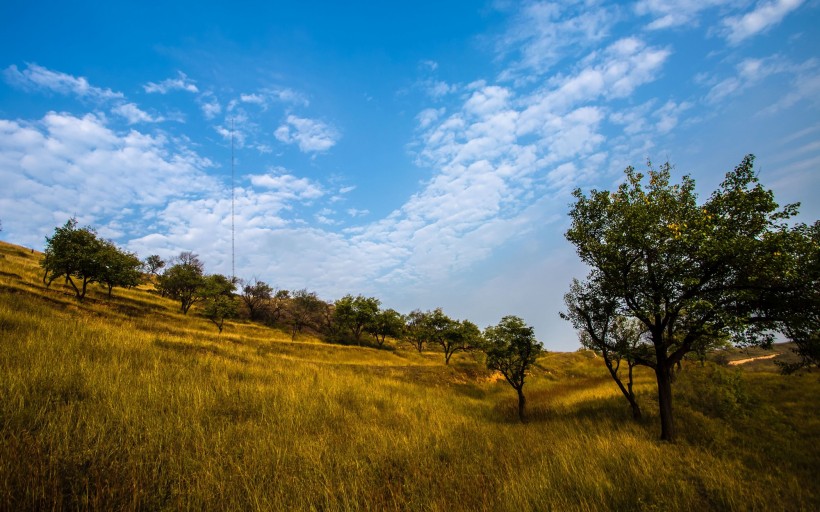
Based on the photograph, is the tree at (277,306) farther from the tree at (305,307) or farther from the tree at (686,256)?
the tree at (686,256)

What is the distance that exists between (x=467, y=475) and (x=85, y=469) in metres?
7.06

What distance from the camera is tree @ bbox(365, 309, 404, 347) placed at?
70.5 m

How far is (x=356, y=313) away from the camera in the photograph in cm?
6981

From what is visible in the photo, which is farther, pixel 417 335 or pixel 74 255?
pixel 417 335

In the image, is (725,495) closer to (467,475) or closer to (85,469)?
(467,475)

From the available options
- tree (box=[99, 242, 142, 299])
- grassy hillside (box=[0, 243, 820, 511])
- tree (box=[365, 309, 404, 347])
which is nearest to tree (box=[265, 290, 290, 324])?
tree (box=[365, 309, 404, 347])

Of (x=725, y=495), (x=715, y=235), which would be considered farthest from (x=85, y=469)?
(x=715, y=235)

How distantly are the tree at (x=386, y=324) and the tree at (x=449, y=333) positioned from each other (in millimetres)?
9186

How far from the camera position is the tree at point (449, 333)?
2154 inches

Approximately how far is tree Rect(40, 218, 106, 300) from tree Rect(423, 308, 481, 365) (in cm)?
5055

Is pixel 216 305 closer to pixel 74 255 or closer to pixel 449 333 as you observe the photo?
pixel 74 255

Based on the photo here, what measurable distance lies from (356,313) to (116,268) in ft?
136

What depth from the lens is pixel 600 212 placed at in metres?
15.9

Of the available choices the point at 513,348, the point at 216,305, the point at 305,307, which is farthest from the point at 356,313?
the point at 513,348
